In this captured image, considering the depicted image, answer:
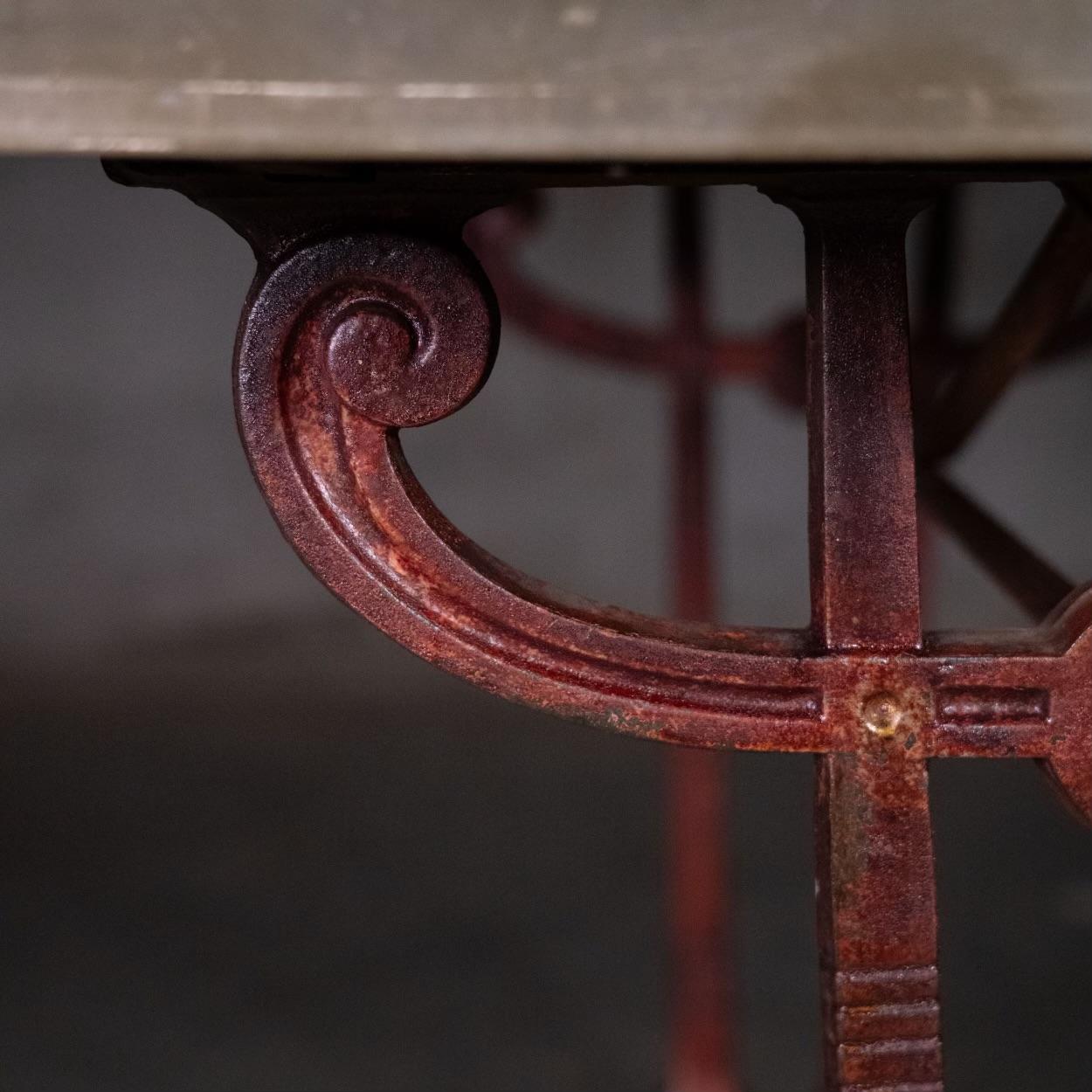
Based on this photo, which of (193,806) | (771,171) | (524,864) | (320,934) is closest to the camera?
(771,171)

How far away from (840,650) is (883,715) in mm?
28

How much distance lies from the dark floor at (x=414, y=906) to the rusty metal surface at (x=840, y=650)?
38.2 inches

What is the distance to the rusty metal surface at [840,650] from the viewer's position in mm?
551

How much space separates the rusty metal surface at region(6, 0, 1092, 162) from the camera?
40 cm

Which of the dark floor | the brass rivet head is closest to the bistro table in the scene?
the brass rivet head

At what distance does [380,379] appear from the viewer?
0.53m

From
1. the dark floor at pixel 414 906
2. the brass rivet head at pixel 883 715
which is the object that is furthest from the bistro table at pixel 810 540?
the dark floor at pixel 414 906

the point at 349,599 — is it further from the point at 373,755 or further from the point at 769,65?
the point at 373,755

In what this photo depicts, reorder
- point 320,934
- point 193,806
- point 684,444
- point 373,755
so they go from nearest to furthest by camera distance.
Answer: point 684,444 → point 320,934 → point 193,806 → point 373,755

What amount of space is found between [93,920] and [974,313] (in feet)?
6.95

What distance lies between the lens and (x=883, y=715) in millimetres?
567

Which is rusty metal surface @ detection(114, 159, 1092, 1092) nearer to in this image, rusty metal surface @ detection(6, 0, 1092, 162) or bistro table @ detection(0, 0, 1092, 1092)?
bistro table @ detection(0, 0, 1092, 1092)

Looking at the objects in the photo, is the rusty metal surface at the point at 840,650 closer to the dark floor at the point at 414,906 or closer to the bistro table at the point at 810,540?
the bistro table at the point at 810,540

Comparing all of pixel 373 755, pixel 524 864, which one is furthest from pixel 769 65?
pixel 373 755
